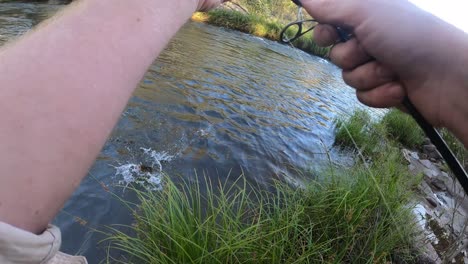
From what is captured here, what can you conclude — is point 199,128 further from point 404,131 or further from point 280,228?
point 404,131

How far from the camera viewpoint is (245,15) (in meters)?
24.1

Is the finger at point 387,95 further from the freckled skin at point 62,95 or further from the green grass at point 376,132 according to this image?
the green grass at point 376,132

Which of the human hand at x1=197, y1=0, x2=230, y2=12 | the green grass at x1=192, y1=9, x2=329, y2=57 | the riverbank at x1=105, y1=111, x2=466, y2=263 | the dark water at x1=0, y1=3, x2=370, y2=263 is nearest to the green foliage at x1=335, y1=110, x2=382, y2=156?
the dark water at x1=0, y1=3, x2=370, y2=263

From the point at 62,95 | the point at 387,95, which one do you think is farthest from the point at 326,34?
the point at 62,95

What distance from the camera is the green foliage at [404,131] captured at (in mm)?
8930

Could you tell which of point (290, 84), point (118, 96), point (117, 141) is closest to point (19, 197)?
point (118, 96)

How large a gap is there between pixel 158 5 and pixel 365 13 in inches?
33.4

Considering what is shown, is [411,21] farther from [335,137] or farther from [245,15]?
[245,15]

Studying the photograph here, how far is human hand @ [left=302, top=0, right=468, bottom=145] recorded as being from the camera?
1021 millimetres

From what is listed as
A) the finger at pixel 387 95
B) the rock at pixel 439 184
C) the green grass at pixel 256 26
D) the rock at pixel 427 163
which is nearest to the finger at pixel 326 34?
the finger at pixel 387 95

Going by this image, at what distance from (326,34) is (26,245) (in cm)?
137

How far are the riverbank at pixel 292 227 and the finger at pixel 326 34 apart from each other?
2.91 feet

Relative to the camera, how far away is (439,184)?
660 cm

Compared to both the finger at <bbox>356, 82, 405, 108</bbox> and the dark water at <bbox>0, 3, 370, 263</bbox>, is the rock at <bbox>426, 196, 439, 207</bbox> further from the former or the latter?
the finger at <bbox>356, 82, 405, 108</bbox>
